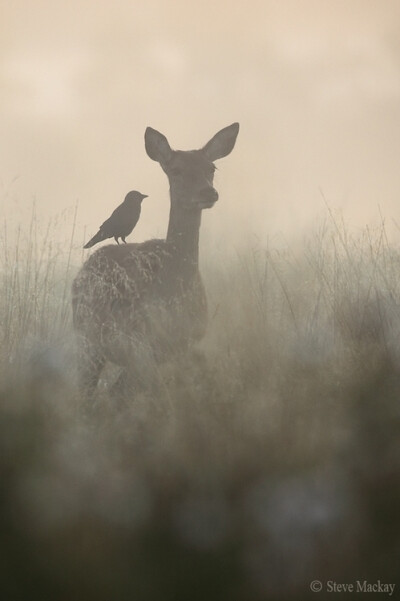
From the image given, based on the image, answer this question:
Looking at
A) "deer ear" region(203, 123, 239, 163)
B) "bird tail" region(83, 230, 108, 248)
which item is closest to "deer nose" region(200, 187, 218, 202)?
"deer ear" region(203, 123, 239, 163)

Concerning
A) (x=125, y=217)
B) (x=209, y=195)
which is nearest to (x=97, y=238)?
(x=125, y=217)

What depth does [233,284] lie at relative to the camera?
287 inches

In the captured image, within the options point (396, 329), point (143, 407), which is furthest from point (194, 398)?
point (396, 329)

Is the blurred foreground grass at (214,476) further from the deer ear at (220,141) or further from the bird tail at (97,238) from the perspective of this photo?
the bird tail at (97,238)

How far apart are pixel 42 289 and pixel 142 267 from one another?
31.5 inches

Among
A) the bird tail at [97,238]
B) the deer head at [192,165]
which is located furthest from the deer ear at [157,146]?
the bird tail at [97,238]

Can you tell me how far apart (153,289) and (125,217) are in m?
1.32

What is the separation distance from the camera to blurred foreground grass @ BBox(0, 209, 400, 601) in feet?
11.0

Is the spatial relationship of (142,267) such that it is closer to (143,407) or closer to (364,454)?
(143,407)

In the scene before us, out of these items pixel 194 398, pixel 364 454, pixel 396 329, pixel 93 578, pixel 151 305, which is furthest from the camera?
pixel 151 305

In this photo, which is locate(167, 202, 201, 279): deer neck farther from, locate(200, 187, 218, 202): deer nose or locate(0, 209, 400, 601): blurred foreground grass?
locate(0, 209, 400, 601): blurred foreground grass

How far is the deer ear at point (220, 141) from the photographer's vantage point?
22.7ft

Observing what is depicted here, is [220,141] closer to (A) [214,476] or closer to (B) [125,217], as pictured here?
(B) [125,217]

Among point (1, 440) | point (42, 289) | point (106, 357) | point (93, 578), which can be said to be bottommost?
point (93, 578)
